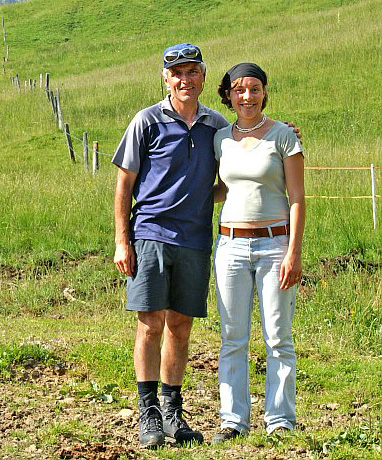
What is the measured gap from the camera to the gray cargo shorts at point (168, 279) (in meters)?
4.98

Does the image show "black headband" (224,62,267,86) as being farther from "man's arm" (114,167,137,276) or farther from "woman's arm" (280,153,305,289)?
"man's arm" (114,167,137,276)

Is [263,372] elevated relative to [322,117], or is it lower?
lower

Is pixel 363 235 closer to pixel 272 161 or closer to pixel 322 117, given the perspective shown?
pixel 272 161

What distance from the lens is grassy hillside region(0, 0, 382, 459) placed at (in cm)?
552

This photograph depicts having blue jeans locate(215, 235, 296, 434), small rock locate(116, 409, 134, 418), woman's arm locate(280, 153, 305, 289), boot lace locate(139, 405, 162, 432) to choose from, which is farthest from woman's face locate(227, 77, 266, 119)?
small rock locate(116, 409, 134, 418)

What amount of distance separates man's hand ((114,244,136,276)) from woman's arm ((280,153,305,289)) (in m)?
0.88

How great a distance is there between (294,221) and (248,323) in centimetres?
65

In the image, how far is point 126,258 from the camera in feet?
16.6

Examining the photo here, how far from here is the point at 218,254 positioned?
197 inches

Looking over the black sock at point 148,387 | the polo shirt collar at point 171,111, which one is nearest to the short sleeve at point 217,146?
the polo shirt collar at point 171,111

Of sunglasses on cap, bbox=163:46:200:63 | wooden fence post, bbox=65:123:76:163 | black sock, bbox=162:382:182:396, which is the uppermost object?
wooden fence post, bbox=65:123:76:163

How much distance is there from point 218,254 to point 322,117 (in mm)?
16720

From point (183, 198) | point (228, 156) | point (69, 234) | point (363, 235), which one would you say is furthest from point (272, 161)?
point (69, 234)

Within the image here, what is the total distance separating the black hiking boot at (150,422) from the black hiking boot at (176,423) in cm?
8
